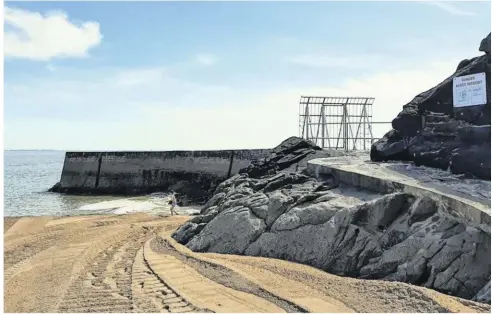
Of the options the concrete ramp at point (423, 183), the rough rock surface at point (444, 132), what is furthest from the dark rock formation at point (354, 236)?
the rough rock surface at point (444, 132)

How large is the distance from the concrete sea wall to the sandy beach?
17.2 m

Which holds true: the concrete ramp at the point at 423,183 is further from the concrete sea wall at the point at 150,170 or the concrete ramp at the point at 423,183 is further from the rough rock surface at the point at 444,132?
the concrete sea wall at the point at 150,170

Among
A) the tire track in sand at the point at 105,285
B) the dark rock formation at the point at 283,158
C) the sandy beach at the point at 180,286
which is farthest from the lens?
the dark rock formation at the point at 283,158

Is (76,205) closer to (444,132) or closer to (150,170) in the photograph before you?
(150,170)

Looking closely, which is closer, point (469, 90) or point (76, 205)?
point (469, 90)

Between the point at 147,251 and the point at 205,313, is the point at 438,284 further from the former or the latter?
the point at 147,251

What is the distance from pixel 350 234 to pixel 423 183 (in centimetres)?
169

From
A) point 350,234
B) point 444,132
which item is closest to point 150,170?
point 444,132

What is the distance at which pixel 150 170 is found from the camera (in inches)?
1246

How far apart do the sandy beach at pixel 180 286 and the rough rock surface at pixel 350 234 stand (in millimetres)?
477

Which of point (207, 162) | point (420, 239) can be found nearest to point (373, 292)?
point (420, 239)

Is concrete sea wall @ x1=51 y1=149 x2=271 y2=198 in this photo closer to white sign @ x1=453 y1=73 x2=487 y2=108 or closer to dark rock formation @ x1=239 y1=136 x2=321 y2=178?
dark rock formation @ x1=239 y1=136 x2=321 y2=178

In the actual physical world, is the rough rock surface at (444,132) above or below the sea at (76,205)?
above

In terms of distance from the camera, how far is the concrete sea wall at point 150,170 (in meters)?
28.6
